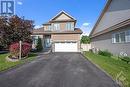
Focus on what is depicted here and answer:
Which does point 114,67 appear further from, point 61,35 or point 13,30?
point 61,35

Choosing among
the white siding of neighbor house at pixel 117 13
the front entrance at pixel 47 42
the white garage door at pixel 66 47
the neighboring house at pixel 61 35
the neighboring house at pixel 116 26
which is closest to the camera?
the neighboring house at pixel 116 26

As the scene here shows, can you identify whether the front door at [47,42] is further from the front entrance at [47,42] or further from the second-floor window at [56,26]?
the second-floor window at [56,26]

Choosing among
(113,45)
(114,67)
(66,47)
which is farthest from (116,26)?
(66,47)

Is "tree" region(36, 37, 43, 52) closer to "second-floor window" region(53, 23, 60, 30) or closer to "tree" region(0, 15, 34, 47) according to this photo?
"second-floor window" region(53, 23, 60, 30)

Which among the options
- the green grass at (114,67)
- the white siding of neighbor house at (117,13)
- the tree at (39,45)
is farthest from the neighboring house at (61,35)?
→ the green grass at (114,67)

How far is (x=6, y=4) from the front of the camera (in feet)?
108

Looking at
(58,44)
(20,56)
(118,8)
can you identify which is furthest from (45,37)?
(118,8)

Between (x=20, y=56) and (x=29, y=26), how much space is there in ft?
31.2

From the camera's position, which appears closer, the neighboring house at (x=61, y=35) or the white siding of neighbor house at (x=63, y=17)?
the neighboring house at (x=61, y=35)

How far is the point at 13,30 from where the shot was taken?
99.7 ft

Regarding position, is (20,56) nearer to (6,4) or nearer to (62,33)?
(6,4)

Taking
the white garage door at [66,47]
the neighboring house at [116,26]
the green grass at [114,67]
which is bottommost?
the green grass at [114,67]

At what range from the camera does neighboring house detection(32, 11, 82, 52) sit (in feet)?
131

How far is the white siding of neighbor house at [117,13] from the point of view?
20.6m
